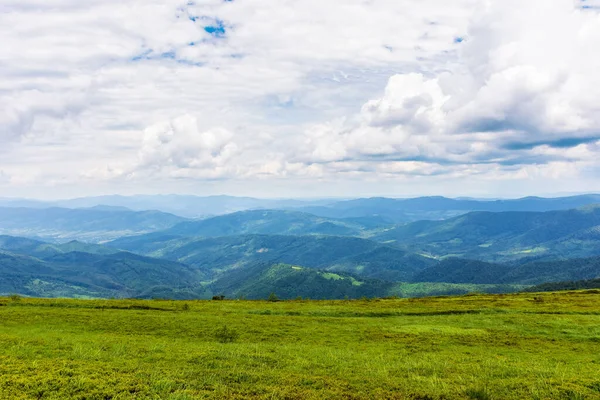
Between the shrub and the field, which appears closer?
the field

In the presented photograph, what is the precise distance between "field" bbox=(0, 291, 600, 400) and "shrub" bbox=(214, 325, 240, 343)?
19 cm

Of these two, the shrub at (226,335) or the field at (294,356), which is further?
the shrub at (226,335)

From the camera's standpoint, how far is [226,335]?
1389 inches

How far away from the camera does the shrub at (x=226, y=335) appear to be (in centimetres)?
3409

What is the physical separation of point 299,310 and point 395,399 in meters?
36.2

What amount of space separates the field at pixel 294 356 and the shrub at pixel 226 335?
193 mm

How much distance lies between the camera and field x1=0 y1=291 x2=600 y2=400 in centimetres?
1912

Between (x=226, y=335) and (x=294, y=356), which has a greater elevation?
(x=294, y=356)

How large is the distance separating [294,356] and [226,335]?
10721 millimetres

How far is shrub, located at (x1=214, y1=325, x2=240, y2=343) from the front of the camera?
112ft

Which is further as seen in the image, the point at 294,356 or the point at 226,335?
the point at 226,335

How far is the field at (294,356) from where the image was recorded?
62.7ft

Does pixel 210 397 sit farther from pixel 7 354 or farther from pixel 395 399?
pixel 7 354

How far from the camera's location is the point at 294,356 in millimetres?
26984
